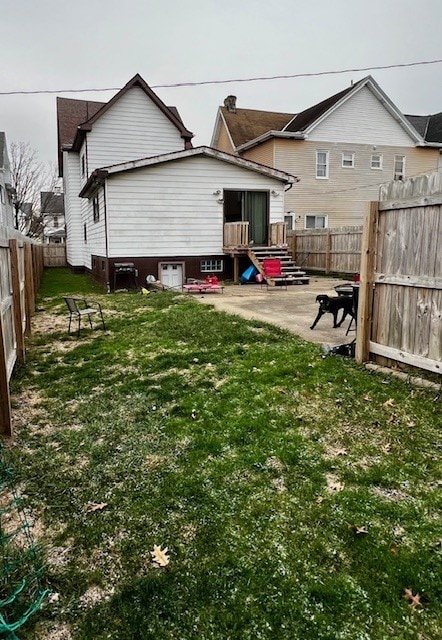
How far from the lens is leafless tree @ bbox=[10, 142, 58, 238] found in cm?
3519

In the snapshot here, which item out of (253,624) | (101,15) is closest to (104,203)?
(101,15)

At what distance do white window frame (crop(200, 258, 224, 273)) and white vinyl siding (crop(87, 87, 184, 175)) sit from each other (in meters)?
6.76

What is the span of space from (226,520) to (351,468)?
40.1 inches

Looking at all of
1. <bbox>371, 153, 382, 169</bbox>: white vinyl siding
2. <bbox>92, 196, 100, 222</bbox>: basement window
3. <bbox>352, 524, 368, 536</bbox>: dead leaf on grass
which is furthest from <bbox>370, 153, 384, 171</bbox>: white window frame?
<bbox>352, 524, 368, 536</bbox>: dead leaf on grass

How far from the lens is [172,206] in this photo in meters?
15.1

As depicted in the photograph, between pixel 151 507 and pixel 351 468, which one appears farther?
pixel 351 468

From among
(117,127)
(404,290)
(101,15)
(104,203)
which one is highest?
(101,15)

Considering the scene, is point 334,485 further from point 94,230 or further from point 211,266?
point 94,230

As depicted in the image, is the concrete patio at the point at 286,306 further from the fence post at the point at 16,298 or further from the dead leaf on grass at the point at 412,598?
the dead leaf on grass at the point at 412,598

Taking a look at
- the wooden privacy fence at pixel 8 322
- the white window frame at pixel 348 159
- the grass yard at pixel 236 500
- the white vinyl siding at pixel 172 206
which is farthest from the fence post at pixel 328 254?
the wooden privacy fence at pixel 8 322

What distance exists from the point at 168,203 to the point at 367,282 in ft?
36.2

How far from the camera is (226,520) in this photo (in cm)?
270

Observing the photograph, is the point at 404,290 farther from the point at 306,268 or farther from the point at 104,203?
the point at 306,268

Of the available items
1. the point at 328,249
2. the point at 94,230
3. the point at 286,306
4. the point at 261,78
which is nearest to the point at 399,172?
the point at 328,249
